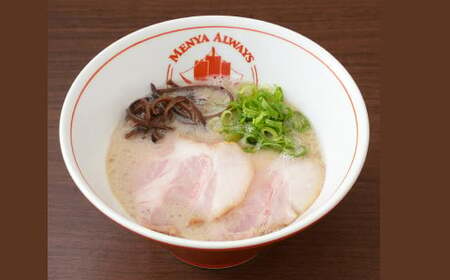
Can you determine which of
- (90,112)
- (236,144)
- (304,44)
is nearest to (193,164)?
(236,144)

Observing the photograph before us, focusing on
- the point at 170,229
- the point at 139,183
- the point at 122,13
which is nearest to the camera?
the point at 170,229

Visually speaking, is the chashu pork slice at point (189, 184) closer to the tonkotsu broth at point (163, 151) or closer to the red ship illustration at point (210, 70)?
the tonkotsu broth at point (163, 151)

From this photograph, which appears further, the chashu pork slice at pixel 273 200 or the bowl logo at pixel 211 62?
the bowl logo at pixel 211 62

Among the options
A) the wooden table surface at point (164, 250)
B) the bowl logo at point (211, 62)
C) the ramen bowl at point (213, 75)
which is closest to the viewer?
the ramen bowl at point (213, 75)

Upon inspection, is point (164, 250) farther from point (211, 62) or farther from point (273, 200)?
point (211, 62)

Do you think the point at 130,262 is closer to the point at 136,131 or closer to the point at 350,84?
the point at 136,131

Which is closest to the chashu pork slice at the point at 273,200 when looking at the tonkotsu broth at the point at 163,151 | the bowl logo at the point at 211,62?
the tonkotsu broth at the point at 163,151

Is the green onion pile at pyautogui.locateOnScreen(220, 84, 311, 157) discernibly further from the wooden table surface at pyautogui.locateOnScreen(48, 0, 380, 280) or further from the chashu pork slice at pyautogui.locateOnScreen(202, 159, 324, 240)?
the wooden table surface at pyautogui.locateOnScreen(48, 0, 380, 280)

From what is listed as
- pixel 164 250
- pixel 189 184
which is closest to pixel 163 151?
pixel 189 184
